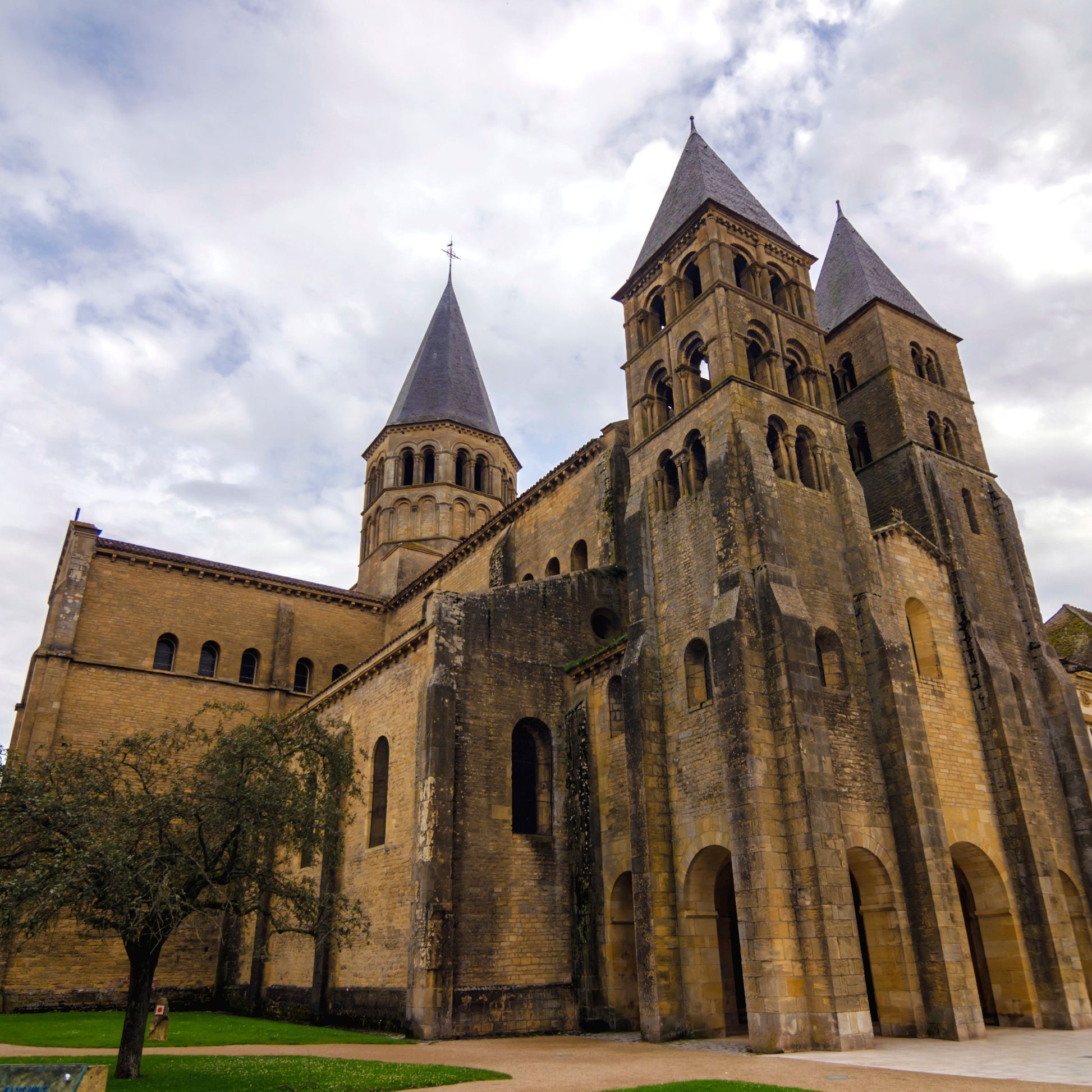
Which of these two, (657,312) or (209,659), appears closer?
(657,312)

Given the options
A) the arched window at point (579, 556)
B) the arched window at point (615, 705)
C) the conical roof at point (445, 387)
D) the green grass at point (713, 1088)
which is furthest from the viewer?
the conical roof at point (445, 387)

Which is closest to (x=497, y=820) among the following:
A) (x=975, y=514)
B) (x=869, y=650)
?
(x=869, y=650)

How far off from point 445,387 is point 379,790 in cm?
2753

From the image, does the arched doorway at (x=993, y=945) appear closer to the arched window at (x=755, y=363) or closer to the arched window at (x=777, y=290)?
the arched window at (x=755, y=363)

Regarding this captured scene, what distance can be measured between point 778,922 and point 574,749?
719cm

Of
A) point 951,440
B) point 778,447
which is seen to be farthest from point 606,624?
point 951,440

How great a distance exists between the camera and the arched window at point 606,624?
23.6 metres

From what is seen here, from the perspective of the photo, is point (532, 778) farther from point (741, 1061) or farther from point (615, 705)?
point (741, 1061)

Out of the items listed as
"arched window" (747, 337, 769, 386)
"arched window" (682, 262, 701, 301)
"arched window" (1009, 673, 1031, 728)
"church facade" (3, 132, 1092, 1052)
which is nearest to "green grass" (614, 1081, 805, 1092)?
"church facade" (3, 132, 1092, 1052)

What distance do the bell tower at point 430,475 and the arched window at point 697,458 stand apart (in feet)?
67.7

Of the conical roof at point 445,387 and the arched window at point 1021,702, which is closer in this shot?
the arched window at point 1021,702

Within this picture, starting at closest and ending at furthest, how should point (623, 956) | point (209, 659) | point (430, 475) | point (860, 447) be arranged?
point (623, 956)
point (860, 447)
point (209, 659)
point (430, 475)

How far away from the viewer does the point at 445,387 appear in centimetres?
4559

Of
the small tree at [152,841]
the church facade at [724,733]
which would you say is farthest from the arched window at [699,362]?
the small tree at [152,841]
